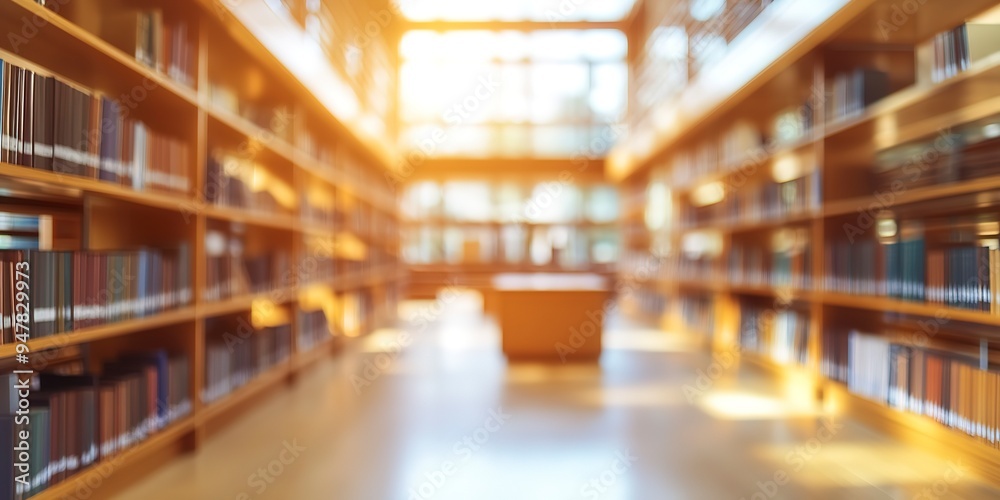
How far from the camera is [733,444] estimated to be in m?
2.87

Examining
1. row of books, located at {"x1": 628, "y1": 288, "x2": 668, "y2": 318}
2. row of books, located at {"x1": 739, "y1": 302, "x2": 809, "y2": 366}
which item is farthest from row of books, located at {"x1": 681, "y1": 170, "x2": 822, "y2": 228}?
row of books, located at {"x1": 628, "y1": 288, "x2": 668, "y2": 318}

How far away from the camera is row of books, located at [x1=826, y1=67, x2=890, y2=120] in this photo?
11.6 ft

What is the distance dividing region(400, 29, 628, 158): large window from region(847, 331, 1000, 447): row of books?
9099mm

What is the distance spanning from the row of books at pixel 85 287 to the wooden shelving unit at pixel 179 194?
0.17ft

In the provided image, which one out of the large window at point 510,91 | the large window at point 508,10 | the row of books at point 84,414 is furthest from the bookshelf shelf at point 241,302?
the large window at point 508,10

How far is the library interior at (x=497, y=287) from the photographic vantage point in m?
2.20

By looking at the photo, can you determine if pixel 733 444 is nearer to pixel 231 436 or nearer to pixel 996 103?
pixel 996 103

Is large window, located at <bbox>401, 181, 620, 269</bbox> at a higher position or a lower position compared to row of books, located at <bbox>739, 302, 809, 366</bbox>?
higher

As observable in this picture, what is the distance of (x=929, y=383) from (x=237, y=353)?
3481mm

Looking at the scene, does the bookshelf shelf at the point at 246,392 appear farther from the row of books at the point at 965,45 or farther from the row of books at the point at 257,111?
the row of books at the point at 965,45

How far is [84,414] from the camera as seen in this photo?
6.86 ft

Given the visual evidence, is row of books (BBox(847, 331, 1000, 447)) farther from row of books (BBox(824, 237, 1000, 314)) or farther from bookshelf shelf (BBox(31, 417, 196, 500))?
bookshelf shelf (BBox(31, 417, 196, 500))

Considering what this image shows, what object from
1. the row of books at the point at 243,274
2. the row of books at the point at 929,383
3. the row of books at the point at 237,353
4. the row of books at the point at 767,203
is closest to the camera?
the row of books at the point at 929,383

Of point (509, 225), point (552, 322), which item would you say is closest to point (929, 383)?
point (552, 322)
